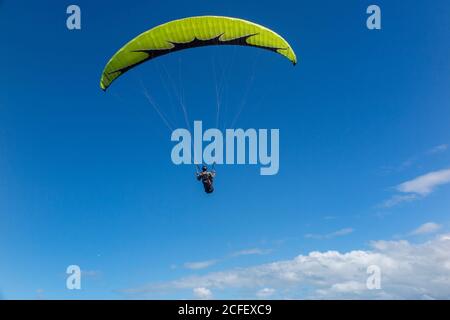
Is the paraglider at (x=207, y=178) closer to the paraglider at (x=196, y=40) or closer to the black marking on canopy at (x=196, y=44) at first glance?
the paraglider at (x=196, y=40)

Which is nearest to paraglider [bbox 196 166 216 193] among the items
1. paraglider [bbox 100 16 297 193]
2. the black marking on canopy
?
paraglider [bbox 100 16 297 193]

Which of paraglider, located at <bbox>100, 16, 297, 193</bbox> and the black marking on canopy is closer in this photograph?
paraglider, located at <bbox>100, 16, 297, 193</bbox>

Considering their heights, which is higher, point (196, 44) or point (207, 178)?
point (196, 44)

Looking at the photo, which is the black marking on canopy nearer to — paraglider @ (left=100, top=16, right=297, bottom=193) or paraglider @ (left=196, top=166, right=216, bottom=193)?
paraglider @ (left=100, top=16, right=297, bottom=193)

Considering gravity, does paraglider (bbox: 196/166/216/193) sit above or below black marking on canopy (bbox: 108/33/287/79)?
below

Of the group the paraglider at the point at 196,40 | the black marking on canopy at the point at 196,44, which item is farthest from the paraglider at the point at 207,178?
the black marking on canopy at the point at 196,44

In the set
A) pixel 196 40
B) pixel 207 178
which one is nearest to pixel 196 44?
pixel 196 40

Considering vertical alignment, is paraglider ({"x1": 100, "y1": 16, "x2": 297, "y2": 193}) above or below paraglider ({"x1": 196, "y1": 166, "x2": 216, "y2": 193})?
above

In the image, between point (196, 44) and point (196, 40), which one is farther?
point (196, 44)

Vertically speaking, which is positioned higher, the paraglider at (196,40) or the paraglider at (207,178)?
the paraglider at (196,40)

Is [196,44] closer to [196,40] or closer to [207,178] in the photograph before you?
[196,40]
